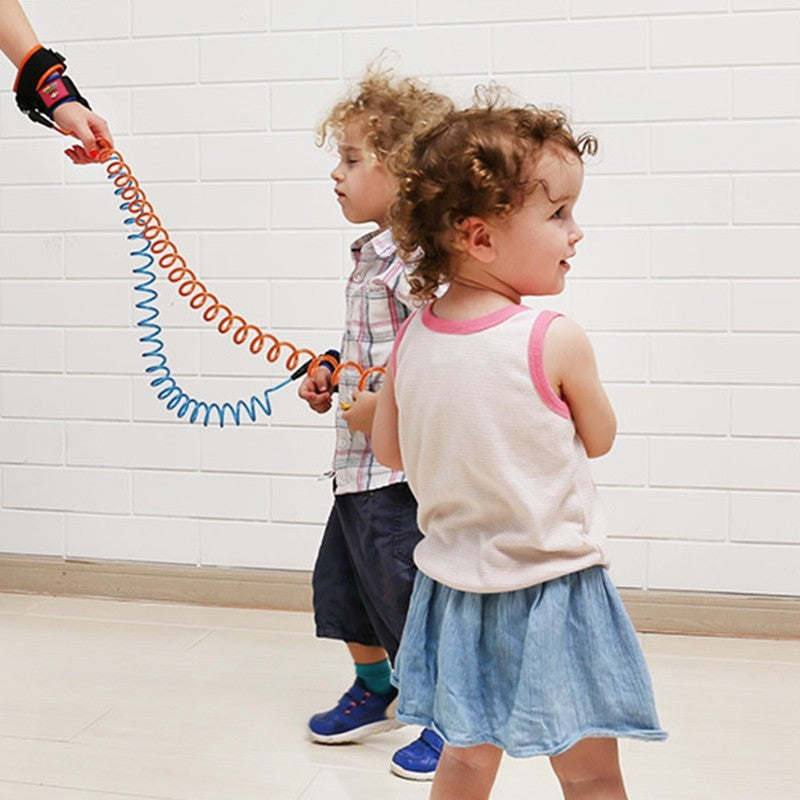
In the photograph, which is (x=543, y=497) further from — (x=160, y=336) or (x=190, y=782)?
(x=160, y=336)

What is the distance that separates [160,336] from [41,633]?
0.79m

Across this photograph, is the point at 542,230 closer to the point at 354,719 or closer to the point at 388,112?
the point at 388,112

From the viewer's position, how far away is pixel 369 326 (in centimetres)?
227

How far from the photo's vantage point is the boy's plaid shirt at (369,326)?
2242 mm

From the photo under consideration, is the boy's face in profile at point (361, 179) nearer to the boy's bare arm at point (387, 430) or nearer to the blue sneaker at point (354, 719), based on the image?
the boy's bare arm at point (387, 430)

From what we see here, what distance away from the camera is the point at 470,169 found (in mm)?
1554

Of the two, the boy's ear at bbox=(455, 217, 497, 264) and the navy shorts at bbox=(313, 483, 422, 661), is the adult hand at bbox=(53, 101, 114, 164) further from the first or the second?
the boy's ear at bbox=(455, 217, 497, 264)

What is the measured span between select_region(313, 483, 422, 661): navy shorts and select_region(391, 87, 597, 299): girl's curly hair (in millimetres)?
742

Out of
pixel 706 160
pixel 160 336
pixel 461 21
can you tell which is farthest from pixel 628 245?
pixel 160 336

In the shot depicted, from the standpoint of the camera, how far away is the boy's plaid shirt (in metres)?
2.24

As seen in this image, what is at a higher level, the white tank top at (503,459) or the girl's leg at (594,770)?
the white tank top at (503,459)

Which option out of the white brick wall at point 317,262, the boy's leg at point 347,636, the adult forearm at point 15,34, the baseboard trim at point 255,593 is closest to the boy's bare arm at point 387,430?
the boy's leg at point 347,636

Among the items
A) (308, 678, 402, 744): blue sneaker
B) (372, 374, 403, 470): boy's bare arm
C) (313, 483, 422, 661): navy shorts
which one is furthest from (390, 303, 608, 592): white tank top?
(308, 678, 402, 744): blue sneaker

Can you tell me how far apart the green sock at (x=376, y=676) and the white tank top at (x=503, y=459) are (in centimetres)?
93
